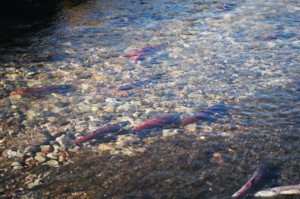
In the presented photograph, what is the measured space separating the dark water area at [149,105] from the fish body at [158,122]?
0.06ft

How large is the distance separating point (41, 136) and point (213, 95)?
9.32 feet

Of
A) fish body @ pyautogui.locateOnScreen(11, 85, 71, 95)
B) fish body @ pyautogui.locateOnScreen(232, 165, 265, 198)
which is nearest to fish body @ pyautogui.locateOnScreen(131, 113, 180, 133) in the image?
fish body @ pyautogui.locateOnScreen(232, 165, 265, 198)

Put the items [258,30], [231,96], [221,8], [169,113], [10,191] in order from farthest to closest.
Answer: [221,8] → [258,30] → [231,96] → [169,113] → [10,191]

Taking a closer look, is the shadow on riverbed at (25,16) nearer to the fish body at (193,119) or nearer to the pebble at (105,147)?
the pebble at (105,147)

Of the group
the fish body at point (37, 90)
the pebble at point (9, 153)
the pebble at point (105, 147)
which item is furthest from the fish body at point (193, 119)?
the fish body at point (37, 90)

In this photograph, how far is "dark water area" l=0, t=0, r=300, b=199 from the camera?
160 inches

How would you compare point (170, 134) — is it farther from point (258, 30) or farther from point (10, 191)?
point (258, 30)

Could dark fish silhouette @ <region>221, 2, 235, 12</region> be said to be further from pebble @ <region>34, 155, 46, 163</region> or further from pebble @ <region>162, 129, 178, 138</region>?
pebble @ <region>34, 155, 46, 163</region>

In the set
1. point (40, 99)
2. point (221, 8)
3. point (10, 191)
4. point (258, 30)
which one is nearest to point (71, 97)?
point (40, 99)

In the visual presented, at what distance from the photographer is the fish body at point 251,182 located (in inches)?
145

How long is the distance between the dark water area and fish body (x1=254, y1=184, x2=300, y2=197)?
9cm

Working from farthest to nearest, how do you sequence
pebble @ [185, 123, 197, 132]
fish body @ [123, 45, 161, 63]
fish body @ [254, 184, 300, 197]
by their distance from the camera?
1. fish body @ [123, 45, 161, 63]
2. pebble @ [185, 123, 197, 132]
3. fish body @ [254, 184, 300, 197]

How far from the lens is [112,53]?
810cm

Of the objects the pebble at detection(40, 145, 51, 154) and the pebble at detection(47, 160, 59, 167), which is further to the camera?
the pebble at detection(40, 145, 51, 154)
